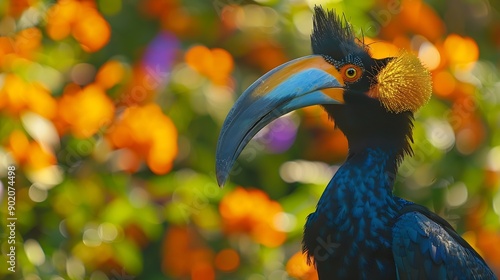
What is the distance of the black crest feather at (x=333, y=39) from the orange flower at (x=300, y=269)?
1126 mm

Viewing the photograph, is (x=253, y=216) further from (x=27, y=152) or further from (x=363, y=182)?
(x=363, y=182)

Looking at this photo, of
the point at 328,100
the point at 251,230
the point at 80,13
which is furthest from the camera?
the point at 80,13

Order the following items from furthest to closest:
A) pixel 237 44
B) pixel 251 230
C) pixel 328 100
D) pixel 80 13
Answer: pixel 237 44, pixel 80 13, pixel 251 230, pixel 328 100

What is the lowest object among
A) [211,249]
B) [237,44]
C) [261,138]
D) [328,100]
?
[211,249]

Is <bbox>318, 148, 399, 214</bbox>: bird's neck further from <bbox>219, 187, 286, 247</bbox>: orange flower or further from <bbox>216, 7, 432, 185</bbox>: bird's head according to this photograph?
<bbox>219, 187, 286, 247</bbox>: orange flower

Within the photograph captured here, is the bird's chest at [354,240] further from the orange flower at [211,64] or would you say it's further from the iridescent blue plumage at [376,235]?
the orange flower at [211,64]

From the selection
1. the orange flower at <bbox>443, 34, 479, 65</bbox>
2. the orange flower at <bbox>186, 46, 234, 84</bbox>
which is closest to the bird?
the orange flower at <bbox>186, 46, 234, 84</bbox>

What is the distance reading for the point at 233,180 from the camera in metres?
3.75

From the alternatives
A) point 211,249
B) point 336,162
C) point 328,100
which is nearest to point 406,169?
point 336,162

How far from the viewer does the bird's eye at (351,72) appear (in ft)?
7.49

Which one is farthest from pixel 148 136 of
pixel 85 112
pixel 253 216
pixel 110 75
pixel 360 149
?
pixel 360 149

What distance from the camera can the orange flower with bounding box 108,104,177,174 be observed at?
3.38m

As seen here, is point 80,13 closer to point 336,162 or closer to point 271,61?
point 271,61

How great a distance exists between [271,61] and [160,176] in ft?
2.43
